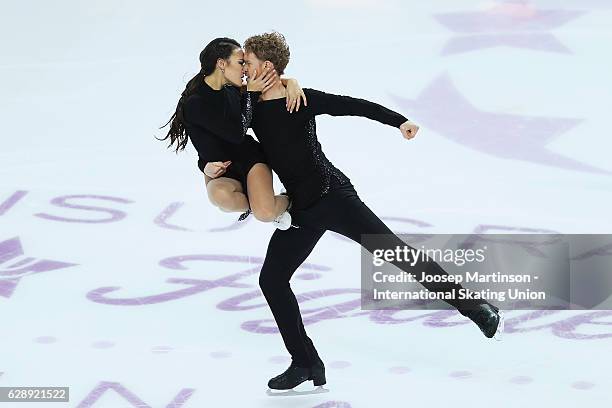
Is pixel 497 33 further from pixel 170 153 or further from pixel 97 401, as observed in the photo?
pixel 97 401

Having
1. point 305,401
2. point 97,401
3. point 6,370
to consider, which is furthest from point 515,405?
point 6,370

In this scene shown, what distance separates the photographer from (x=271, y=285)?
502cm

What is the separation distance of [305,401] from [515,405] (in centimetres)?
86

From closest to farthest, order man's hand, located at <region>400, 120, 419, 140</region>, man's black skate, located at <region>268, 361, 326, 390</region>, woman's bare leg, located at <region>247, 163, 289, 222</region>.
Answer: man's hand, located at <region>400, 120, 419, 140</region> → woman's bare leg, located at <region>247, 163, 289, 222</region> → man's black skate, located at <region>268, 361, 326, 390</region>

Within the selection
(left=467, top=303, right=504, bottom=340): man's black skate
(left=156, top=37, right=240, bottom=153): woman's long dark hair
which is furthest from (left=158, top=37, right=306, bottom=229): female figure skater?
(left=467, top=303, right=504, bottom=340): man's black skate

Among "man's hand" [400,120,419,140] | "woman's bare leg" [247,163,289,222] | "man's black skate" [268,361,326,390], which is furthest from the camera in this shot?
"man's black skate" [268,361,326,390]

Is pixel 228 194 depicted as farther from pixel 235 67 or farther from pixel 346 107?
pixel 346 107

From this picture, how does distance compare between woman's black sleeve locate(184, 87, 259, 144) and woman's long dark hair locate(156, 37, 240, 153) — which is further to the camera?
woman's long dark hair locate(156, 37, 240, 153)

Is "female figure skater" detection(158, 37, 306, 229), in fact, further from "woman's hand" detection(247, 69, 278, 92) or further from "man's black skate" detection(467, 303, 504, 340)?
"man's black skate" detection(467, 303, 504, 340)

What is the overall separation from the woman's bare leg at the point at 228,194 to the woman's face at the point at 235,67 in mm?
439

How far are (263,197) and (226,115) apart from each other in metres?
0.37

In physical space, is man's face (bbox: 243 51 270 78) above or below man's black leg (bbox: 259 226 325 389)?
above

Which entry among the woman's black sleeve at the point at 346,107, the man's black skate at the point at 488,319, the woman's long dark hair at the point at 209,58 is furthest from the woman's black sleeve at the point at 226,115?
the man's black skate at the point at 488,319

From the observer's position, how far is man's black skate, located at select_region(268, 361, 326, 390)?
198 inches
